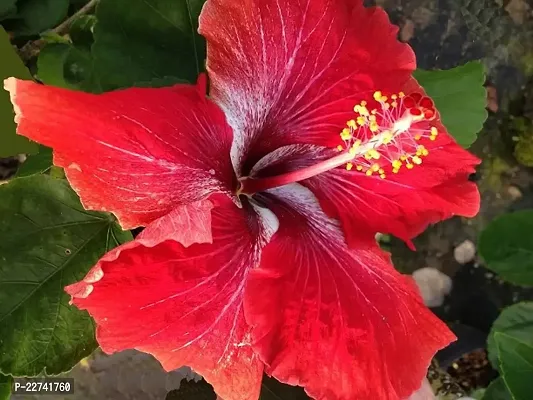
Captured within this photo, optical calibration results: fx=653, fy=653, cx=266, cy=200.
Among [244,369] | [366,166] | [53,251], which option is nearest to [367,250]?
[366,166]

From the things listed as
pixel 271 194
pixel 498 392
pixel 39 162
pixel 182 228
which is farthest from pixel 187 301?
pixel 498 392

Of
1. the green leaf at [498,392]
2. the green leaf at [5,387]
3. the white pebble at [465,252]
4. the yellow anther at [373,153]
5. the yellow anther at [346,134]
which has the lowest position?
the white pebble at [465,252]

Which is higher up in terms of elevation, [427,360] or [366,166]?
[366,166]

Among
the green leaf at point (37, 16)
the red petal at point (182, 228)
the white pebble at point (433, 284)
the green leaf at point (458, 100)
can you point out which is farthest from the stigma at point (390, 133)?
the white pebble at point (433, 284)

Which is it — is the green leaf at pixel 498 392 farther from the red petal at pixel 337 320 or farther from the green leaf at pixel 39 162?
the green leaf at pixel 39 162

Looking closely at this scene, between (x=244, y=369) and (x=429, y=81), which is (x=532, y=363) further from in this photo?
(x=244, y=369)

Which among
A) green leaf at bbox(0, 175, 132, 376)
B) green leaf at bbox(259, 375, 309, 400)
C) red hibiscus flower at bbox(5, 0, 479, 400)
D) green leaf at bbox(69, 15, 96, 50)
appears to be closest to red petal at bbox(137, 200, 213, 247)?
red hibiscus flower at bbox(5, 0, 479, 400)
